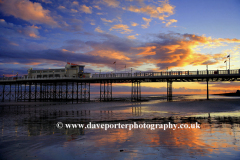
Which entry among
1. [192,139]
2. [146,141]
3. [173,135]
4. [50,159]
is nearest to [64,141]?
[50,159]

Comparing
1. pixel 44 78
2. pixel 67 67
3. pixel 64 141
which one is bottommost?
pixel 64 141

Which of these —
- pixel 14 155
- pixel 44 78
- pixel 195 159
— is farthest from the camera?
pixel 44 78

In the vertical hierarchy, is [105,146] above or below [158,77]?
below

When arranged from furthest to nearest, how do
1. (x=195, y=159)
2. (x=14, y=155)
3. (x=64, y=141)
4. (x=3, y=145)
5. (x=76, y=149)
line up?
(x=64, y=141) < (x=3, y=145) < (x=76, y=149) < (x=14, y=155) < (x=195, y=159)

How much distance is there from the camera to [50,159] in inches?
297

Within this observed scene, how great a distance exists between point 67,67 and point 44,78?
8.12m

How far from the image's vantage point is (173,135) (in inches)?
440

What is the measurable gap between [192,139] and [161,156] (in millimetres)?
3643

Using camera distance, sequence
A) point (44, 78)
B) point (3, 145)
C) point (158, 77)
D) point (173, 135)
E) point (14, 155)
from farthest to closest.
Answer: point (44, 78), point (158, 77), point (173, 135), point (3, 145), point (14, 155)

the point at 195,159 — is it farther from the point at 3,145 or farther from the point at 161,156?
Answer: the point at 3,145

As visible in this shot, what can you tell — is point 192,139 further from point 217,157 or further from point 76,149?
point 76,149

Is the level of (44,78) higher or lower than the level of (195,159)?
higher

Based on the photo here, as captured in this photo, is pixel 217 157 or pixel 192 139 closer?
pixel 217 157

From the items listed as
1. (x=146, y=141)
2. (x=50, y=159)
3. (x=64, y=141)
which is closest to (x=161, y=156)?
(x=146, y=141)
